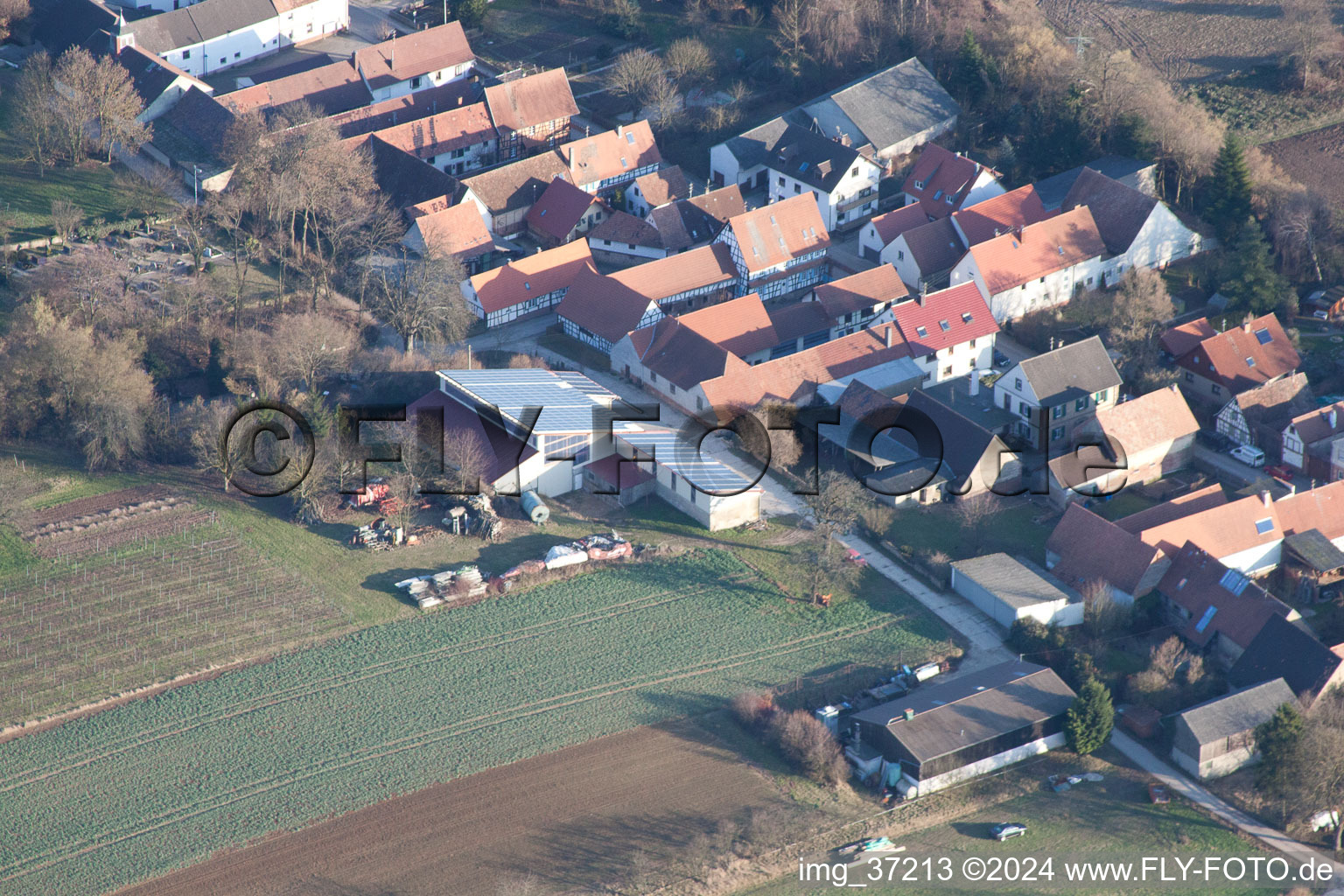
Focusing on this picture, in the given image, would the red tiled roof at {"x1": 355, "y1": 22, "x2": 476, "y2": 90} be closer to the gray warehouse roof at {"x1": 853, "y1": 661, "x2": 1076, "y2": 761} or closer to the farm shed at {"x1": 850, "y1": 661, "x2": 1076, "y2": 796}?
the gray warehouse roof at {"x1": 853, "y1": 661, "x2": 1076, "y2": 761}

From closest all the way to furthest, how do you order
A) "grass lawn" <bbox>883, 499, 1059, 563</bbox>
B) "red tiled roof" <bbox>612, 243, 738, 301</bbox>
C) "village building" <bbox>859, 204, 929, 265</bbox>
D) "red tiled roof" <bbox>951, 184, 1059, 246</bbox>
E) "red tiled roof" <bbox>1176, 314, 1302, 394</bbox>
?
"grass lawn" <bbox>883, 499, 1059, 563</bbox> < "red tiled roof" <bbox>1176, 314, 1302, 394</bbox> < "red tiled roof" <bbox>612, 243, 738, 301</bbox> < "red tiled roof" <bbox>951, 184, 1059, 246</bbox> < "village building" <bbox>859, 204, 929, 265</bbox>

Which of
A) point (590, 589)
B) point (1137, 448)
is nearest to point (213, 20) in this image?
point (590, 589)

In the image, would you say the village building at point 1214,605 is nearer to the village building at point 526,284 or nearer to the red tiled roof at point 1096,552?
the red tiled roof at point 1096,552

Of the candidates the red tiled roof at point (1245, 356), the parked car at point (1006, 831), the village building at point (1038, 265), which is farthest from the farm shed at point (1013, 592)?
the village building at point (1038, 265)

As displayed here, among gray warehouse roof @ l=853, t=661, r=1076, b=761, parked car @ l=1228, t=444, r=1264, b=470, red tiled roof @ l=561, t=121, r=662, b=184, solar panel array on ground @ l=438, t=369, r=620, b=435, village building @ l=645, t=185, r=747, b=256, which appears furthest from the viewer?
red tiled roof @ l=561, t=121, r=662, b=184

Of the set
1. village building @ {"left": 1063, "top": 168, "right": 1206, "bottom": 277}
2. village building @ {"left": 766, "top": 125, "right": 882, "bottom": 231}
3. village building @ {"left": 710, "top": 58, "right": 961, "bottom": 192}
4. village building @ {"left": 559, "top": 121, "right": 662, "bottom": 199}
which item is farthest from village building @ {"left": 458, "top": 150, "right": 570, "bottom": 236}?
village building @ {"left": 1063, "top": 168, "right": 1206, "bottom": 277}

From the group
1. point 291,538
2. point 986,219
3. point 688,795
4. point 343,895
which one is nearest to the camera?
point 343,895

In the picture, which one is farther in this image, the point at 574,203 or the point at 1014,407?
the point at 574,203

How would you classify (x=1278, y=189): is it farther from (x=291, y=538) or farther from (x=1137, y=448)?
(x=291, y=538)
